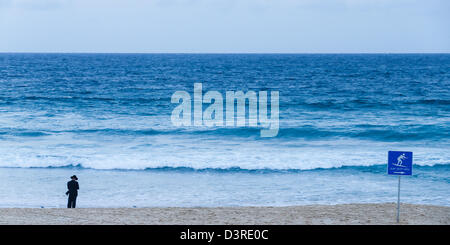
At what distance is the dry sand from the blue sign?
1.55 meters

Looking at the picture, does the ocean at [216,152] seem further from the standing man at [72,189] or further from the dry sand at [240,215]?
the dry sand at [240,215]

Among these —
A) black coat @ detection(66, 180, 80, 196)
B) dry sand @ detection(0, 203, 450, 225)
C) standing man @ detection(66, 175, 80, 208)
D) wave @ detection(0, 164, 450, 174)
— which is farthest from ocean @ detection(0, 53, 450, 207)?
dry sand @ detection(0, 203, 450, 225)

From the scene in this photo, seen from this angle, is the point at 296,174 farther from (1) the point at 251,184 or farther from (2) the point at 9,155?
(2) the point at 9,155

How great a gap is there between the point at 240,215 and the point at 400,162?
13.9ft

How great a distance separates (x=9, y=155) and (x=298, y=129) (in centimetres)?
1593

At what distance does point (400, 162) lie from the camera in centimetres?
1170

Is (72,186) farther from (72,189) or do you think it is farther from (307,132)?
(307,132)

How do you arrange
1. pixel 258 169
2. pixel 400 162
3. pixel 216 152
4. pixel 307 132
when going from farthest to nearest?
1. pixel 307 132
2. pixel 216 152
3. pixel 258 169
4. pixel 400 162

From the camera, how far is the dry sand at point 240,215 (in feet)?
41.1

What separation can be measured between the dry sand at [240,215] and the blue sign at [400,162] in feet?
5.09

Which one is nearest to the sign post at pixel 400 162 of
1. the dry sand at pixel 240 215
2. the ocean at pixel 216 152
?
the dry sand at pixel 240 215

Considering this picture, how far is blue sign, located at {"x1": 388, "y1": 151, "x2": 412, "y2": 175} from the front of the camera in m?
11.7

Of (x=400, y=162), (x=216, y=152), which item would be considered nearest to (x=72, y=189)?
(x=400, y=162)

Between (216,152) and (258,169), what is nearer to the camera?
(258,169)
